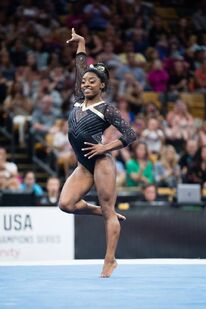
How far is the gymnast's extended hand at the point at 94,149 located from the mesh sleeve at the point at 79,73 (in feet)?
1.82

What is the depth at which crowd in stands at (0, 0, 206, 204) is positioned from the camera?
14.3 meters

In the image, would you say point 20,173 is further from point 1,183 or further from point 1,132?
A: point 1,183

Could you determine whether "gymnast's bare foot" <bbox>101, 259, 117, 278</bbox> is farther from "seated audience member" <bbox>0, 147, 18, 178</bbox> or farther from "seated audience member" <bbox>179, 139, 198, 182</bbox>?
"seated audience member" <bbox>179, 139, 198, 182</bbox>

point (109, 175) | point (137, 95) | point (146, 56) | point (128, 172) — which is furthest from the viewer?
point (146, 56)

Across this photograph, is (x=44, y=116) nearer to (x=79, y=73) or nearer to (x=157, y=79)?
(x=157, y=79)

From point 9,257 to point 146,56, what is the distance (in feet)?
23.5

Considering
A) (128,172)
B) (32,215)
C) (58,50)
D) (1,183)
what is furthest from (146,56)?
(32,215)

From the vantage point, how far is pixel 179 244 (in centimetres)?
1200

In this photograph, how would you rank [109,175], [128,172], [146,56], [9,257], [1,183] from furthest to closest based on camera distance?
1. [146,56]
2. [128,172]
3. [1,183]
4. [9,257]
5. [109,175]

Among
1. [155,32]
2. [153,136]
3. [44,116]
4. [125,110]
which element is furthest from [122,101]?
[155,32]

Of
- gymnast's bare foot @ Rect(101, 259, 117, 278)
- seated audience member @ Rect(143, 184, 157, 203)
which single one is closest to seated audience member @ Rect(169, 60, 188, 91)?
seated audience member @ Rect(143, 184, 157, 203)

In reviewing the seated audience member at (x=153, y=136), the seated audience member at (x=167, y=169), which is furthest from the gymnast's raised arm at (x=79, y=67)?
the seated audience member at (x=153, y=136)

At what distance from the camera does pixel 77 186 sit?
8500mm

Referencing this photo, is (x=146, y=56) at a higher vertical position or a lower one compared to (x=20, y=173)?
higher
